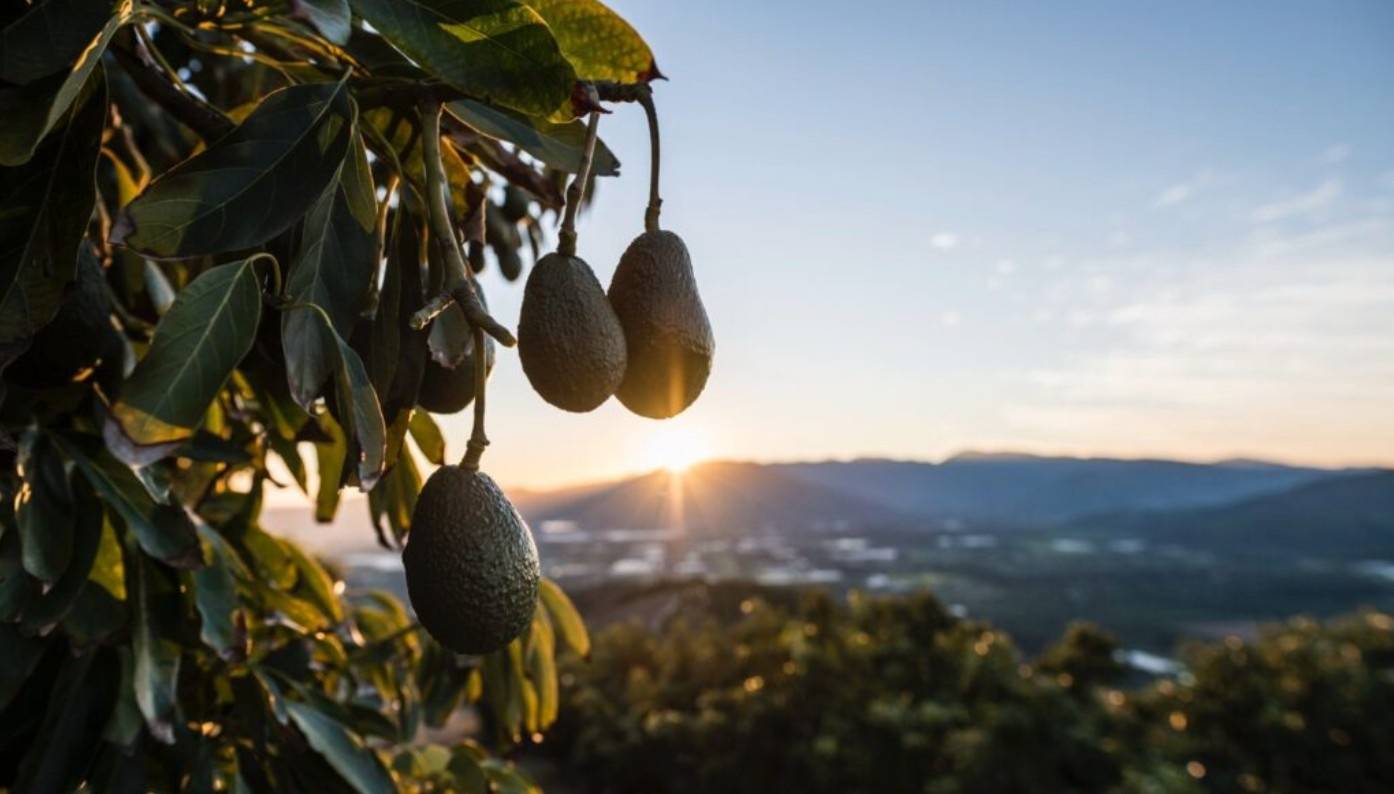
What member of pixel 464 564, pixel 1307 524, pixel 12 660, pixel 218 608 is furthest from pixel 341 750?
pixel 1307 524

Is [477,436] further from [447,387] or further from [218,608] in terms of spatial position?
[218,608]

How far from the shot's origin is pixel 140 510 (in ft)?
3.60

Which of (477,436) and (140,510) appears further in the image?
(140,510)

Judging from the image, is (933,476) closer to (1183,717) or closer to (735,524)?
(735,524)

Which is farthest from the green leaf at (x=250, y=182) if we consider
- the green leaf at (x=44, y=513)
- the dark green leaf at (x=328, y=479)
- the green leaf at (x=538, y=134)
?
the dark green leaf at (x=328, y=479)

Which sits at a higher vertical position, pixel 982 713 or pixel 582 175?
pixel 582 175

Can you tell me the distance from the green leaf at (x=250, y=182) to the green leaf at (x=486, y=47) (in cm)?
9

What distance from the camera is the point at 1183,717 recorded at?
465 cm

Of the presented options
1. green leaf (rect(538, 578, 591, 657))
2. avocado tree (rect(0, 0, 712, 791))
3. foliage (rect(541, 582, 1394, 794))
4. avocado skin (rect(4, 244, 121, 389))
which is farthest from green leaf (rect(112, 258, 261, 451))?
foliage (rect(541, 582, 1394, 794))

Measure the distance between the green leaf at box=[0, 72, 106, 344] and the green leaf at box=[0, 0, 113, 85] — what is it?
0.09 m

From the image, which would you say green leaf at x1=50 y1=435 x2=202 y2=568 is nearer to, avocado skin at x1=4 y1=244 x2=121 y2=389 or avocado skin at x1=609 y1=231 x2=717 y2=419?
avocado skin at x1=4 y1=244 x2=121 y2=389

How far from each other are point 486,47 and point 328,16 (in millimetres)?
117

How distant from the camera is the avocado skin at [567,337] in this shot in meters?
0.67

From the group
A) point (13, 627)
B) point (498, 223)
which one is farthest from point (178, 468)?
point (498, 223)
